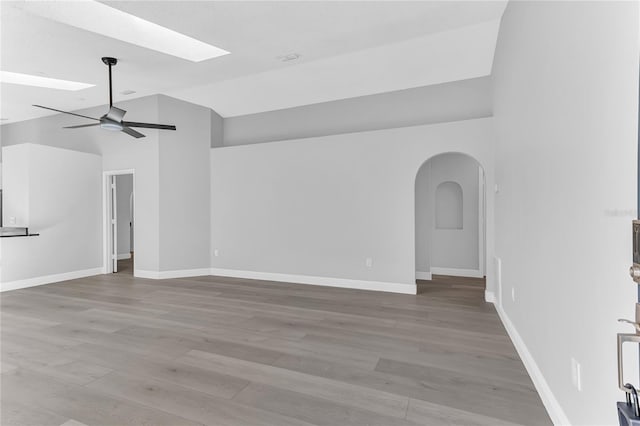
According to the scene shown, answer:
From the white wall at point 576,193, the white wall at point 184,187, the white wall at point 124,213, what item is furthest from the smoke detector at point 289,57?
the white wall at point 124,213

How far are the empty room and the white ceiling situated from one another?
0.12ft

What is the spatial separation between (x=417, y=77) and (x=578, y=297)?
420cm

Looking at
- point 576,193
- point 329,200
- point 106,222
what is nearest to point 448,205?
point 329,200

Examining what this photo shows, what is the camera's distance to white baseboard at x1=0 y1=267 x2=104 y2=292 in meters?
5.21

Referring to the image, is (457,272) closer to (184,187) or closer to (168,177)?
(184,187)

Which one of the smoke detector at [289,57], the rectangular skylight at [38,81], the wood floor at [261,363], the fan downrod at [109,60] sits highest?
the rectangular skylight at [38,81]

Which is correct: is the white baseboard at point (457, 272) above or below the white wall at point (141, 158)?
below

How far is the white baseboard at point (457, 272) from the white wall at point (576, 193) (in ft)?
11.4

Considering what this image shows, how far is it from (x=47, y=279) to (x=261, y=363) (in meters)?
5.44

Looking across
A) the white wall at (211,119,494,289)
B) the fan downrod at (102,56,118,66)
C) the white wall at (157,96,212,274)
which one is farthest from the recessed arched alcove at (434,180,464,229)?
the fan downrod at (102,56,118,66)

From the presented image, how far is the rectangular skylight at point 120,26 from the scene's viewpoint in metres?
3.24

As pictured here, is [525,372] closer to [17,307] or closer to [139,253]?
[17,307]

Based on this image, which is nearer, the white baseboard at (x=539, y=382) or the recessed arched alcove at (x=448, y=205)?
the white baseboard at (x=539, y=382)

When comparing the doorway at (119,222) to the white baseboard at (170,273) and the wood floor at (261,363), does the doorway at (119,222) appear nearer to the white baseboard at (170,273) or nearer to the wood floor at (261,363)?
the white baseboard at (170,273)
